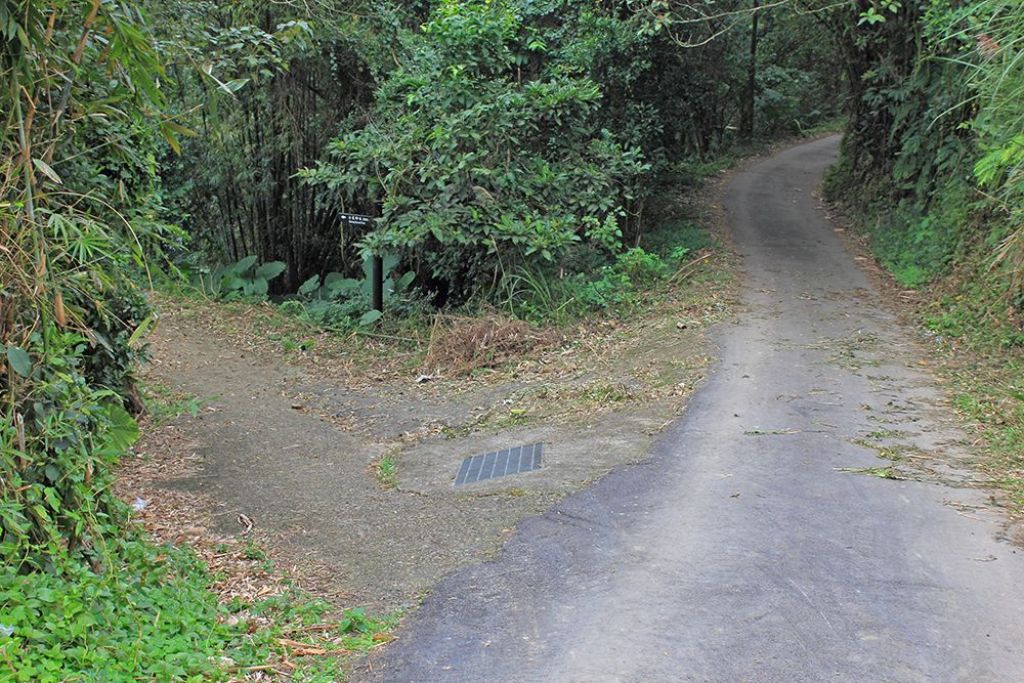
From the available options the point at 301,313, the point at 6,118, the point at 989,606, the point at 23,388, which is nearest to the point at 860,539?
the point at 989,606

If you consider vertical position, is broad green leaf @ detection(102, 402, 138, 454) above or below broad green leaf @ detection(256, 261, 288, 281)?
above

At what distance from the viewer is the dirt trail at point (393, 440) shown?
553cm

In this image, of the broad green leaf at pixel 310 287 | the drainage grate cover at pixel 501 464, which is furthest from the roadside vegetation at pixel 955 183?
the broad green leaf at pixel 310 287

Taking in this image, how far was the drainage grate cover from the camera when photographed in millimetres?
6758

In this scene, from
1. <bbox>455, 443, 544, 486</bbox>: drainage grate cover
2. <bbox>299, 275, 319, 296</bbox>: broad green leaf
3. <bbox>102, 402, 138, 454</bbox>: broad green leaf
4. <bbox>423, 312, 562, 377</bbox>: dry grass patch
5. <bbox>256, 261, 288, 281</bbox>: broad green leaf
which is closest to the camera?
<bbox>102, 402, 138, 454</bbox>: broad green leaf

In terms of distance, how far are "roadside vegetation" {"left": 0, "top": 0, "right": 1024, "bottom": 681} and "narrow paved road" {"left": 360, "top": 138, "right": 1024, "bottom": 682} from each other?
620 millimetres

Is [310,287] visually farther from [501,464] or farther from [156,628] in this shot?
[156,628]

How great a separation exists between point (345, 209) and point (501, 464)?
888 cm

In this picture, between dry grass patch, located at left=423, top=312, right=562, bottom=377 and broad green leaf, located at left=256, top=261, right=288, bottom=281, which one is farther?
broad green leaf, located at left=256, top=261, right=288, bottom=281

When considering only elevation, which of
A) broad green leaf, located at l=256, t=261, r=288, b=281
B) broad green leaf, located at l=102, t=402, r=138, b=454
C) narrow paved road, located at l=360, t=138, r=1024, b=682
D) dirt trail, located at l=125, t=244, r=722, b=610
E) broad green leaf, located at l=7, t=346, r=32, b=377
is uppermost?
broad green leaf, located at l=7, t=346, r=32, b=377

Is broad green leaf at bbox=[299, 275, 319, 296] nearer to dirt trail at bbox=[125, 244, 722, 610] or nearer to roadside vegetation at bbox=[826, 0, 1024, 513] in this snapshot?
dirt trail at bbox=[125, 244, 722, 610]

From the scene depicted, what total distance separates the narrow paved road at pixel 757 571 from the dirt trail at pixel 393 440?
1.31ft

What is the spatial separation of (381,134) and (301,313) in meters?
3.33

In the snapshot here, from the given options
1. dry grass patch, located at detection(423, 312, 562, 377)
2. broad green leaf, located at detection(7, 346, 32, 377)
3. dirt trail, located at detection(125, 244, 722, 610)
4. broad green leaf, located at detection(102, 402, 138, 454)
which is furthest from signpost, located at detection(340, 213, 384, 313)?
broad green leaf, located at detection(7, 346, 32, 377)
